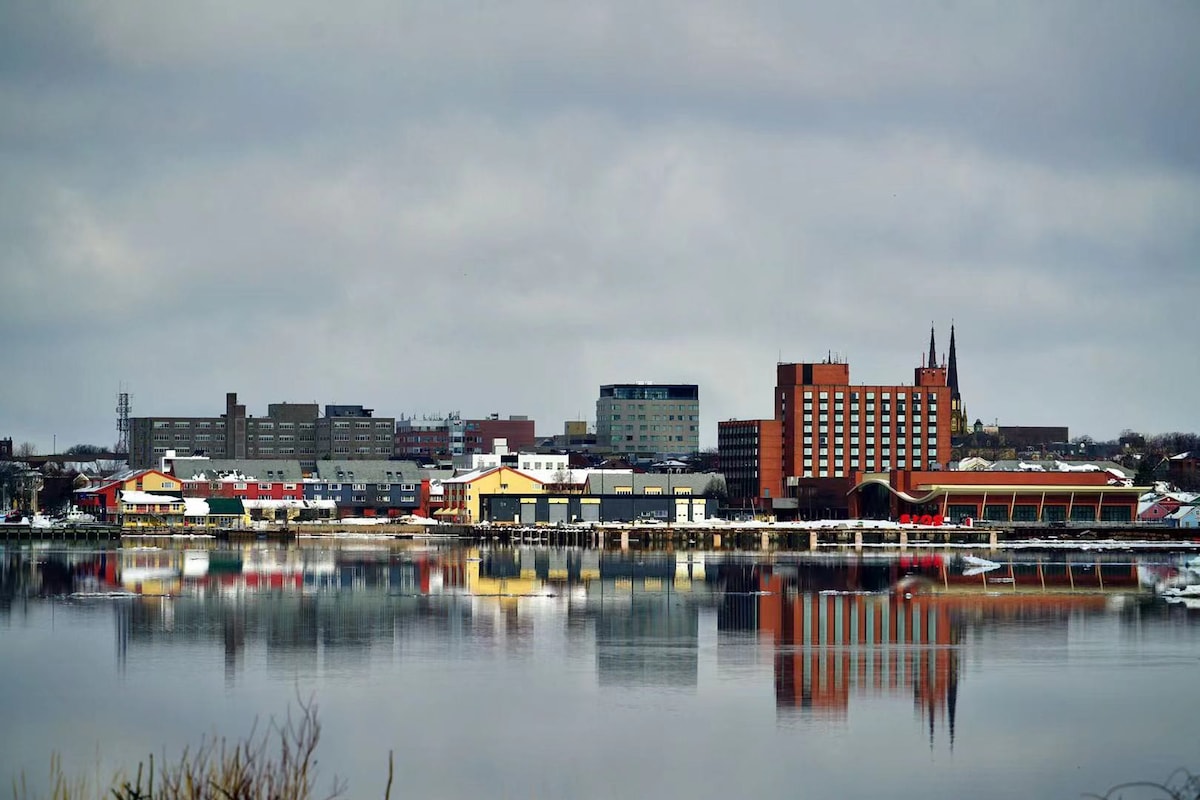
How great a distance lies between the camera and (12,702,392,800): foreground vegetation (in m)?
21.6

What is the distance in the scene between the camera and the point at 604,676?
47.1m

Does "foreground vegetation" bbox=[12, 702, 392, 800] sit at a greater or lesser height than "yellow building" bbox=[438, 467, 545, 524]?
lesser

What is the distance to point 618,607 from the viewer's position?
67.4m

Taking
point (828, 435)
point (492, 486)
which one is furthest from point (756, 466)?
point (492, 486)

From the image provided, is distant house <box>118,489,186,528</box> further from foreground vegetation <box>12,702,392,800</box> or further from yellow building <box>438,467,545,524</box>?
foreground vegetation <box>12,702,392,800</box>

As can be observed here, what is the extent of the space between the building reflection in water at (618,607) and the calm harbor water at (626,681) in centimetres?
25

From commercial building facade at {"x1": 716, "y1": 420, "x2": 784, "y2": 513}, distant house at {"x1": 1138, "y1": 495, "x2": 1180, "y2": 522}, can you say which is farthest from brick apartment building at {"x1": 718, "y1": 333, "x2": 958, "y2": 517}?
distant house at {"x1": 1138, "y1": 495, "x2": 1180, "y2": 522}

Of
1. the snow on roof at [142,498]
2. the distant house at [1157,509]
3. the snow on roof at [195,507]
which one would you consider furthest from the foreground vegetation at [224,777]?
the distant house at [1157,509]

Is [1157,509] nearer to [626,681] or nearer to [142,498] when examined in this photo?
[142,498]

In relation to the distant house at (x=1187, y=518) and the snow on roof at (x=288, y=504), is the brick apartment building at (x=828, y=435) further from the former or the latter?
the snow on roof at (x=288, y=504)

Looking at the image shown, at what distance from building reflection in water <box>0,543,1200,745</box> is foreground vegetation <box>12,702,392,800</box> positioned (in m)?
12.7

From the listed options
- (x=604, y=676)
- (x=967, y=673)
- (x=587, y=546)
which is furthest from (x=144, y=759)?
(x=587, y=546)

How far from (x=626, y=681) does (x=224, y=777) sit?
2520 centimetres

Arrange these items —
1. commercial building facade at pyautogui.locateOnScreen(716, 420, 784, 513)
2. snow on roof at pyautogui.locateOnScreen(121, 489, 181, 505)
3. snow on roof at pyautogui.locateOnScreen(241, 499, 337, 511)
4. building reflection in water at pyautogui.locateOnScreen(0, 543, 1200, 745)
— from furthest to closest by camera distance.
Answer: commercial building facade at pyautogui.locateOnScreen(716, 420, 784, 513)
snow on roof at pyautogui.locateOnScreen(241, 499, 337, 511)
snow on roof at pyautogui.locateOnScreen(121, 489, 181, 505)
building reflection in water at pyautogui.locateOnScreen(0, 543, 1200, 745)
